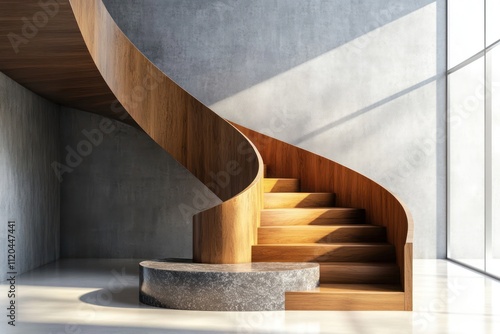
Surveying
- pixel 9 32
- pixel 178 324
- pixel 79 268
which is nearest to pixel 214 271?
pixel 178 324

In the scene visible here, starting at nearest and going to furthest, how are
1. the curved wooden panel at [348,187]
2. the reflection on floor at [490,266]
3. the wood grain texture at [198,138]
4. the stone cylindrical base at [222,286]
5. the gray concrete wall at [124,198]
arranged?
the stone cylindrical base at [222,286] → the curved wooden panel at [348,187] → the wood grain texture at [198,138] → the reflection on floor at [490,266] → the gray concrete wall at [124,198]

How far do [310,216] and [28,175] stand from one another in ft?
10.3

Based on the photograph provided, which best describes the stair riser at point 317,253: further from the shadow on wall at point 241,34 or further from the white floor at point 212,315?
the shadow on wall at point 241,34

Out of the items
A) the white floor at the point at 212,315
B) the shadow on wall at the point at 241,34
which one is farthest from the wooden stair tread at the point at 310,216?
the shadow on wall at the point at 241,34

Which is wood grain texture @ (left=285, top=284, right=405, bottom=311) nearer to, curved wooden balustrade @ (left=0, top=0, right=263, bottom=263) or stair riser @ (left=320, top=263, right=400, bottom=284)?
stair riser @ (left=320, top=263, right=400, bottom=284)

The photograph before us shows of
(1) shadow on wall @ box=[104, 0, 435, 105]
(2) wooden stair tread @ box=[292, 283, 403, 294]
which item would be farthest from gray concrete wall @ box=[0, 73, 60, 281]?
(2) wooden stair tread @ box=[292, 283, 403, 294]

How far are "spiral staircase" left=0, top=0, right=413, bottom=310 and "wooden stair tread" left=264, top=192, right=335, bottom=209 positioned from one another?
0.03 feet

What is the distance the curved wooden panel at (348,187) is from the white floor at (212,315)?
465 millimetres

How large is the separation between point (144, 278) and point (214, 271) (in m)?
0.64

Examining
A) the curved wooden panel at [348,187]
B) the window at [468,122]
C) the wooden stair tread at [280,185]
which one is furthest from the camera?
the window at [468,122]

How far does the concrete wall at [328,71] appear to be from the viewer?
9.02 m

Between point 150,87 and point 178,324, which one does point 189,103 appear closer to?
point 150,87

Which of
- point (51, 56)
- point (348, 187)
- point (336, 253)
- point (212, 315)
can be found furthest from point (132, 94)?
point (212, 315)

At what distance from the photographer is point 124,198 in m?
8.98
